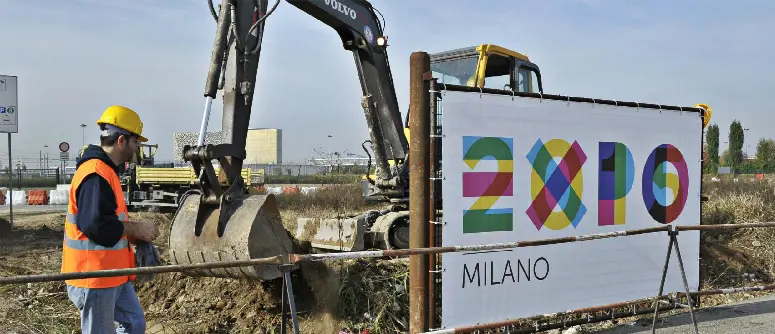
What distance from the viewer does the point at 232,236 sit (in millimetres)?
5953

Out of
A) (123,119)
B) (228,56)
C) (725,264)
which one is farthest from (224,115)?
(725,264)

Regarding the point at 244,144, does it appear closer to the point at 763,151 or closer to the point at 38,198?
the point at 38,198

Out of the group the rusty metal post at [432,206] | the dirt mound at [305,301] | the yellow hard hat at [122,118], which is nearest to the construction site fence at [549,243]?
the rusty metal post at [432,206]

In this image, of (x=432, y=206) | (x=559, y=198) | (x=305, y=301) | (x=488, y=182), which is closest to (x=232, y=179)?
(x=305, y=301)

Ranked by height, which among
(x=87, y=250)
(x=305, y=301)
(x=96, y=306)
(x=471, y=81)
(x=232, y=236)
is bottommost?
(x=305, y=301)

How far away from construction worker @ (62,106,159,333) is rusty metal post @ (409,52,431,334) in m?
2.08

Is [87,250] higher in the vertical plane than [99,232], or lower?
lower

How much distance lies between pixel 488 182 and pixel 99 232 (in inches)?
120

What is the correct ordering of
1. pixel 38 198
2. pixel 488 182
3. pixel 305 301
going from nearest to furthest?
pixel 488 182 < pixel 305 301 < pixel 38 198

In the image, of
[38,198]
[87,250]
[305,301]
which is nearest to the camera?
[87,250]

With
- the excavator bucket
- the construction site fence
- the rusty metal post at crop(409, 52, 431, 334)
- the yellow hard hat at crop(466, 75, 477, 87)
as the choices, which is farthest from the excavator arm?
the yellow hard hat at crop(466, 75, 477, 87)

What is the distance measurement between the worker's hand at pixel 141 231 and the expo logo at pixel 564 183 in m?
2.44

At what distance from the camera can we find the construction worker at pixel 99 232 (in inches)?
149

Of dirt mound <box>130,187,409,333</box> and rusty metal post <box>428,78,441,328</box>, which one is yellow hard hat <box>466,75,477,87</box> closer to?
dirt mound <box>130,187,409,333</box>
